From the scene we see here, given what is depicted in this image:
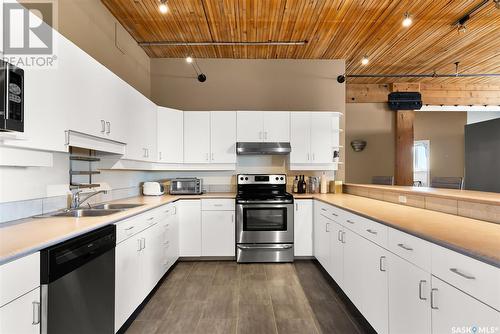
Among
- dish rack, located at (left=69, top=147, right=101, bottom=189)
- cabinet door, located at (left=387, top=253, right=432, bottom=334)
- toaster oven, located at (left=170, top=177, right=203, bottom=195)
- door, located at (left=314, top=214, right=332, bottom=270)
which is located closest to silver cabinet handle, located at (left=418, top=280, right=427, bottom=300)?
cabinet door, located at (left=387, top=253, right=432, bottom=334)

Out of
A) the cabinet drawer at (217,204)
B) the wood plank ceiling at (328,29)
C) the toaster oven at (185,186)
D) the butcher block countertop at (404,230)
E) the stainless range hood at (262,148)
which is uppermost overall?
the wood plank ceiling at (328,29)

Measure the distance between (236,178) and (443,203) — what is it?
2772mm

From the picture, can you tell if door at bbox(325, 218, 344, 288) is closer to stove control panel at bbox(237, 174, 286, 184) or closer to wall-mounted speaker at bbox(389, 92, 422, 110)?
stove control panel at bbox(237, 174, 286, 184)

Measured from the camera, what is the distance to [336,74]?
4.46 metres

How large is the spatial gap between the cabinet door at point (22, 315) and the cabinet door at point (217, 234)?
2516mm

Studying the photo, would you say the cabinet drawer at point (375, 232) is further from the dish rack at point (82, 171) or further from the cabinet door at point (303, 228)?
the dish rack at point (82, 171)

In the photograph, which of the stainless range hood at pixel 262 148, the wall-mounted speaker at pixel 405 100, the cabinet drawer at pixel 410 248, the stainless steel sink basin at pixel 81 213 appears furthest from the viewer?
the wall-mounted speaker at pixel 405 100

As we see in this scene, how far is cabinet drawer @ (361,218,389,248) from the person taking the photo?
6.05ft

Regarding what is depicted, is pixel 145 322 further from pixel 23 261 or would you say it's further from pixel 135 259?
pixel 23 261

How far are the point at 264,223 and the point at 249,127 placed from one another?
4.62ft

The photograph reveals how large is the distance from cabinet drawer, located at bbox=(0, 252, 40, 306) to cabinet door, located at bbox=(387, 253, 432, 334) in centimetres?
186

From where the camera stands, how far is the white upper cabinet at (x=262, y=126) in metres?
4.05

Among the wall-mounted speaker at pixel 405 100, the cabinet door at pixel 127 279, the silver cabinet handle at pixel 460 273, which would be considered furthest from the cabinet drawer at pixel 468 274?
the wall-mounted speaker at pixel 405 100

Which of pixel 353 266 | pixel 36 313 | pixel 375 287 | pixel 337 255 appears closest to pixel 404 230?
pixel 375 287
